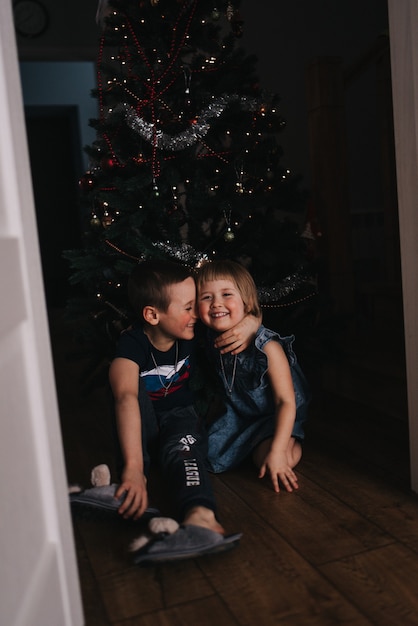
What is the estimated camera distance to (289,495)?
178 centimetres

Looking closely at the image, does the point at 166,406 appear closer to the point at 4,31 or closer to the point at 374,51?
the point at 4,31

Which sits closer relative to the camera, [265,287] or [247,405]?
[247,405]

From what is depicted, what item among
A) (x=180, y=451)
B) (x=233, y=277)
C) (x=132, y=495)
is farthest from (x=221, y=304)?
(x=132, y=495)

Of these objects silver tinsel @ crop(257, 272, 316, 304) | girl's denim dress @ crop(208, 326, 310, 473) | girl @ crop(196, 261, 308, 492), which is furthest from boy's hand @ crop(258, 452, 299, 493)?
silver tinsel @ crop(257, 272, 316, 304)

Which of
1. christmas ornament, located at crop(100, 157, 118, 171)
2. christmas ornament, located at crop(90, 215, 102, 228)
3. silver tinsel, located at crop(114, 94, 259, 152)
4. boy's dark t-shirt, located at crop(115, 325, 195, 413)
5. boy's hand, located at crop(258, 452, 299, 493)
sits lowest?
boy's hand, located at crop(258, 452, 299, 493)

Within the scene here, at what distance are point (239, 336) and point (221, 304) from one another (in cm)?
12

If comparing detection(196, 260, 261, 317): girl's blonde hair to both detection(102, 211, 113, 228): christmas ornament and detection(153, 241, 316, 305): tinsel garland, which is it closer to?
detection(153, 241, 316, 305): tinsel garland

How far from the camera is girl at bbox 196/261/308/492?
1.92 m

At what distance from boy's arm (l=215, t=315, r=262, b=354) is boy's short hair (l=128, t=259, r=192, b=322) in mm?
212

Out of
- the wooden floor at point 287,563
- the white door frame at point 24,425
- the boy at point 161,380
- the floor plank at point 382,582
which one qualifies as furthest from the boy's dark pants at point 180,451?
the white door frame at point 24,425

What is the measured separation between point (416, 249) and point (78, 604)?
114 cm

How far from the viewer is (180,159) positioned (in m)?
2.40

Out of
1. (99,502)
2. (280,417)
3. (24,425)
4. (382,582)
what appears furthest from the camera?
(280,417)

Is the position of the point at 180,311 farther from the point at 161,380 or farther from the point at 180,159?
the point at 180,159
